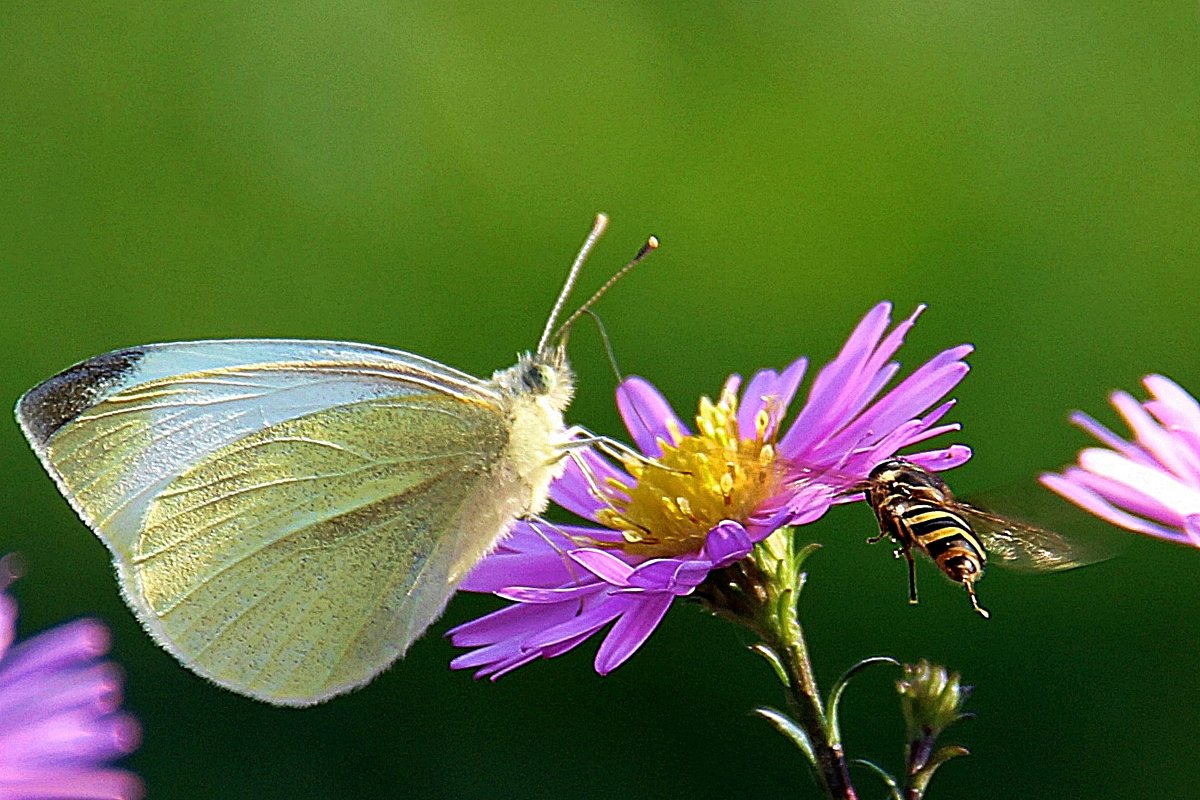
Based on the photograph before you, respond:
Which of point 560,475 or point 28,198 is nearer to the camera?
point 560,475

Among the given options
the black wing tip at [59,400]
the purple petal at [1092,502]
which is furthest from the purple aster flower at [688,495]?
the black wing tip at [59,400]

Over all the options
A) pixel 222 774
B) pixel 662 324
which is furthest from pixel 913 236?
pixel 222 774

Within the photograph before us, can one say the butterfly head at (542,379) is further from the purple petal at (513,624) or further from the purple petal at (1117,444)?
the purple petal at (1117,444)

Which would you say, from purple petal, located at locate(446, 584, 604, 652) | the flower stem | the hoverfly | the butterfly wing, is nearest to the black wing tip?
the butterfly wing

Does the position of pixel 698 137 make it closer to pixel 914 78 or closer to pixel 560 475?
pixel 914 78

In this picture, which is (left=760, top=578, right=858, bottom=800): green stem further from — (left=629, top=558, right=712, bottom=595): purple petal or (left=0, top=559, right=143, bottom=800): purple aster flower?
(left=0, top=559, right=143, bottom=800): purple aster flower
